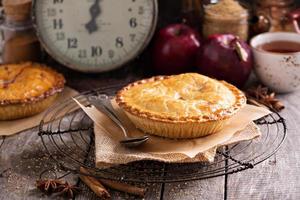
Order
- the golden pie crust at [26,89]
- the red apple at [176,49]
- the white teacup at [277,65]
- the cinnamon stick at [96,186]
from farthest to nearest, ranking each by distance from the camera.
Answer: the red apple at [176,49]
the white teacup at [277,65]
the golden pie crust at [26,89]
the cinnamon stick at [96,186]

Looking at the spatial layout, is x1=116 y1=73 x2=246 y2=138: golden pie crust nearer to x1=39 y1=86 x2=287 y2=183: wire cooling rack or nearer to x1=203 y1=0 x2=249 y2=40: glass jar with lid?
x1=39 y1=86 x2=287 y2=183: wire cooling rack

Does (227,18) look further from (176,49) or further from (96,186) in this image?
(96,186)

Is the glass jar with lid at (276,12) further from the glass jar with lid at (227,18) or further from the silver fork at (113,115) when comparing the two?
the silver fork at (113,115)

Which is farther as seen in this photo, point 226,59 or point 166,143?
point 226,59

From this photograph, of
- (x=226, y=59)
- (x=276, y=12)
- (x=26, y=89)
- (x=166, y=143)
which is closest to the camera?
(x=166, y=143)

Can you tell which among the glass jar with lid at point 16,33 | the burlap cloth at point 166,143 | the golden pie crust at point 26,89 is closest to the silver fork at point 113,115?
the burlap cloth at point 166,143

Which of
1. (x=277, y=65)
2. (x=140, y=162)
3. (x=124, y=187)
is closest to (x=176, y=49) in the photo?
(x=277, y=65)

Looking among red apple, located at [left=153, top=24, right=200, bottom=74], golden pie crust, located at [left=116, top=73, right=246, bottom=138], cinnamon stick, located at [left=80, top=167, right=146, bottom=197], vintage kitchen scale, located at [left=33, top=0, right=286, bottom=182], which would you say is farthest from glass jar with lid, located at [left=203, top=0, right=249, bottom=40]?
cinnamon stick, located at [left=80, top=167, right=146, bottom=197]

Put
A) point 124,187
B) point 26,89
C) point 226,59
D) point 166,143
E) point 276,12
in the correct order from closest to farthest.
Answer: point 124,187 → point 166,143 → point 26,89 → point 226,59 → point 276,12
